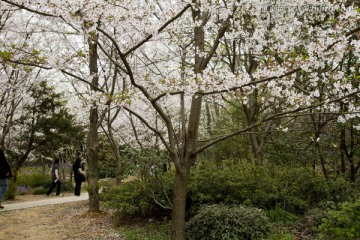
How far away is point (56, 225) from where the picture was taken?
319 inches

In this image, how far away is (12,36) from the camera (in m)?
11.3

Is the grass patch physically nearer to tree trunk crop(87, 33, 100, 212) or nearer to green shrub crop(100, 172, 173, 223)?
green shrub crop(100, 172, 173, 223)

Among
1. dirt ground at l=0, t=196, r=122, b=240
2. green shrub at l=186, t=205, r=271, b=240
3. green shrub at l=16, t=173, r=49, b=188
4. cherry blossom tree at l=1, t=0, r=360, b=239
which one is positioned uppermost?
cherry blossom tree at l=1, t=0, r=360, b=239

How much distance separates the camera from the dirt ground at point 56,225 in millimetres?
6930

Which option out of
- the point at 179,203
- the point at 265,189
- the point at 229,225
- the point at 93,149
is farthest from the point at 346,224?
the point at 93,149

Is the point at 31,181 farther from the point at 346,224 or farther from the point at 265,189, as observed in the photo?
the point at 346,224

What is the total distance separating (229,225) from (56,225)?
454 centimetres

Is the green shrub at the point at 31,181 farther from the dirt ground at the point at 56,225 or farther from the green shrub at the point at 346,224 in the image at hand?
the green shrub at the point at 346,224

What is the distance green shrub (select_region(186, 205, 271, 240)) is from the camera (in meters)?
5.32

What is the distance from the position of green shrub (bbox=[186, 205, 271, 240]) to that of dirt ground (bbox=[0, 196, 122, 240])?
5.60ft

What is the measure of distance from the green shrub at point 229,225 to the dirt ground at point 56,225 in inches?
67.2

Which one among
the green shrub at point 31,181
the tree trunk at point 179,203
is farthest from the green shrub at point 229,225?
the green shrub at point 31,181

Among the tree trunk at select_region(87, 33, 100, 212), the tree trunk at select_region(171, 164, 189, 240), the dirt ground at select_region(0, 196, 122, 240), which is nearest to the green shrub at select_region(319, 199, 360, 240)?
the tree trunk at select_region(171, 164, 189, 240)

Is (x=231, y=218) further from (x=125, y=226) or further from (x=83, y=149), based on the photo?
(x=83, y=149)
